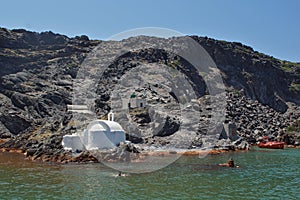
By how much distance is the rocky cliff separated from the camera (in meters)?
79.7

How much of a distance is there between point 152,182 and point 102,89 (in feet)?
301

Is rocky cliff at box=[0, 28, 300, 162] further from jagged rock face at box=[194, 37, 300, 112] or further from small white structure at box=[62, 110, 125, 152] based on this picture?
small white structure at box=[62, 110, 125, 152]

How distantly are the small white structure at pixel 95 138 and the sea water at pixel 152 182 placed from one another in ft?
25.3

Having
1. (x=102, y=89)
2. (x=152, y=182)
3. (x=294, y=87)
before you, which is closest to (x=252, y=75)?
(x=294, y=87)

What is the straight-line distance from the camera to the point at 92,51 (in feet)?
555

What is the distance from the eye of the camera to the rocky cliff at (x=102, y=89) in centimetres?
7969

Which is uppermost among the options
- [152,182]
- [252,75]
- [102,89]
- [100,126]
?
[252,75]

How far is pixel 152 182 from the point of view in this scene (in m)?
33.7

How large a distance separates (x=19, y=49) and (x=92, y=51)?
114ft

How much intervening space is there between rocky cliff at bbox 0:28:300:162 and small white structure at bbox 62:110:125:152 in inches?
136

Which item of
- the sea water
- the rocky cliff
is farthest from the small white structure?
the sea water

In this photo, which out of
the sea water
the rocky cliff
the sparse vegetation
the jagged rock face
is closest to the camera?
the sea water

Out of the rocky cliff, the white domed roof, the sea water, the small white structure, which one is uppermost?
the rocky cliff

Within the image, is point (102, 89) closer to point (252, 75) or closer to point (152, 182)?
point (252, 75)
